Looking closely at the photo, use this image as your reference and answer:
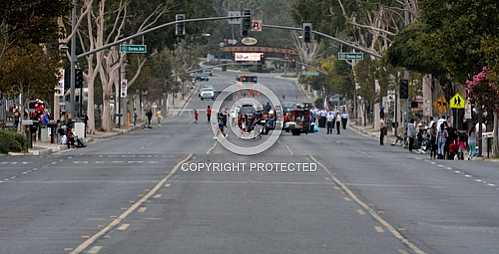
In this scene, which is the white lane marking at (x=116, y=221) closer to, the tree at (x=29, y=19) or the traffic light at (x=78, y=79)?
the tree at (x=29, y=19)

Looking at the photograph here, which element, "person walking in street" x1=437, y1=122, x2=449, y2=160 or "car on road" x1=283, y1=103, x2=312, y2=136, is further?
"car on road" x1=283, y1=103, x2=312, y2=136

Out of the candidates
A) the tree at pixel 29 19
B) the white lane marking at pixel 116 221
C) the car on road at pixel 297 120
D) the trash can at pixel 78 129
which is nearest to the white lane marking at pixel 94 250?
the white lane marking at pixel 116 221

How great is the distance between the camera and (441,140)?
181ft

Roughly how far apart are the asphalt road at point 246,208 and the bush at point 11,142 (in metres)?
7.80

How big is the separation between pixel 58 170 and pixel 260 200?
13991 millimetres

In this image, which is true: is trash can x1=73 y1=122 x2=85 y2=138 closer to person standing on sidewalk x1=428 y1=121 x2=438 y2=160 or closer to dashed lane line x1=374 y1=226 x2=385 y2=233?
person standing on sidewalk x1=428 y1=121 x2=438 y2=160

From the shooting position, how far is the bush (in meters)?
53.9

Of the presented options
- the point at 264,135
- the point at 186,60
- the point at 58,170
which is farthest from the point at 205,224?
the point at 186,60

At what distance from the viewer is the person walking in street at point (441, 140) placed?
54.8m

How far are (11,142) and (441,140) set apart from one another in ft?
59.9

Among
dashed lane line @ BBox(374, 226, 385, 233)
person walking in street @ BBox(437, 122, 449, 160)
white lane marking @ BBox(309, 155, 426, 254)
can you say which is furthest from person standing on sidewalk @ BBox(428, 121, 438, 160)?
dashed lane line @ BBox(374, 226, 385, 233)

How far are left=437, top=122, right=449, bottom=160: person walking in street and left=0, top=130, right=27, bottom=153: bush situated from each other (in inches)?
705

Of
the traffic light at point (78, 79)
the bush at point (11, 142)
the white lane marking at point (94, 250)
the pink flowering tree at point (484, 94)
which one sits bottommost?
the white lane marking at point (94, 250)

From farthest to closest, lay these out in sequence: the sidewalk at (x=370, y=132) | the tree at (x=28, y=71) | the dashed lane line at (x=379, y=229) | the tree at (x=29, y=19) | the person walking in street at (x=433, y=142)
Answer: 1. the sidewalk at (x=370, y=132)
2. the tree at (x=28, y=71)
3. the person walking in street at (x=433, y=142)
4. the tree at (x=29, y=19)
5. the dashed lane line at (x=379, y=229)
